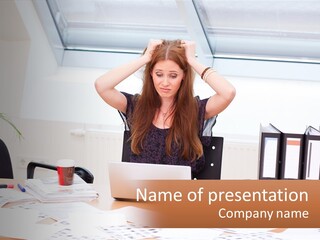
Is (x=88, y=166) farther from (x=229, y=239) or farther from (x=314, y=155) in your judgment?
(x=229, y=239)

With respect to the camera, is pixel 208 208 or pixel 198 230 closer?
pixel 198 230

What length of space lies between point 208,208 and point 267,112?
1.73 m

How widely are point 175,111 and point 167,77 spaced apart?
0.15 meters

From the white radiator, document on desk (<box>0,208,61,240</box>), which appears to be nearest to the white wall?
the white radiator

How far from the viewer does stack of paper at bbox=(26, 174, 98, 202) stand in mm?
2354

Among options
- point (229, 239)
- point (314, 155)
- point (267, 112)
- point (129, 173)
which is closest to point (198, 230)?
point (229, 239)

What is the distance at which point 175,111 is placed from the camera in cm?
290

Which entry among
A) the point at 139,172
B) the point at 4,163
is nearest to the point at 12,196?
the point at 139,172

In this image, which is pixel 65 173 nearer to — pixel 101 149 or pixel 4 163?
pixel 4 163

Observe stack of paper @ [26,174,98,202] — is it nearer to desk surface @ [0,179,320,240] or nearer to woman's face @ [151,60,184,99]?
desk surface @ [0,179,320,240]

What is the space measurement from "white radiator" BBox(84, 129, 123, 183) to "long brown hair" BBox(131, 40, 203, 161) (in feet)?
3.43

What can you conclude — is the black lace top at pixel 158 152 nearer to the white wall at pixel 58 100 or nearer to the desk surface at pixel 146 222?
the desk surface at pixel 146 222

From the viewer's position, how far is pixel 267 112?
12.8 ft

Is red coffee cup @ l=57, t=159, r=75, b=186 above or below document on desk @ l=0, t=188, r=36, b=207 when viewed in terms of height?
above
